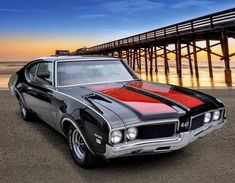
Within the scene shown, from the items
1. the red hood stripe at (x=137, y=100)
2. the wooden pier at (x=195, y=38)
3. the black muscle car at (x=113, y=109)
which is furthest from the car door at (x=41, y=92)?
the wooden pier at (x=195, y=38)

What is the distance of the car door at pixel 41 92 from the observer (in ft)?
17.0

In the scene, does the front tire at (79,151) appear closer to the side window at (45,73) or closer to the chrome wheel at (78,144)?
the chrome wheel at (78,144)

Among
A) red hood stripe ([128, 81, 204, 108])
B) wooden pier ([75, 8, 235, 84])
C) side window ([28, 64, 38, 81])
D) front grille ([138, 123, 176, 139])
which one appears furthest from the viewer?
wooden pier ([75, 8, 235, 84])

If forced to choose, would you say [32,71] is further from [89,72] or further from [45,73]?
[89,72]

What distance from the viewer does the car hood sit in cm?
381

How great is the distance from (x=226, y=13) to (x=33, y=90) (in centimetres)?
1435

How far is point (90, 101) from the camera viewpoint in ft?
13.9

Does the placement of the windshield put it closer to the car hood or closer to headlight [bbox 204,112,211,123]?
the car hood

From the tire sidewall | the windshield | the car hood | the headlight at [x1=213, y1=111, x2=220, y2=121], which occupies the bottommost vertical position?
the tire sidewall

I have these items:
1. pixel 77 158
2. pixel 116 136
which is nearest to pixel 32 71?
pixel 77 158

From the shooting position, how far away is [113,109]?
3.88 metres

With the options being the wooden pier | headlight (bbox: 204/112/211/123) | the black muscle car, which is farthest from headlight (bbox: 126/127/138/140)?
the wooden pier

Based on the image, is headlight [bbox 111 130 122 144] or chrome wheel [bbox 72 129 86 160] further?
chrome wheel [bbox 72 129 86 160]

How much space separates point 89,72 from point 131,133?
6.50ft
